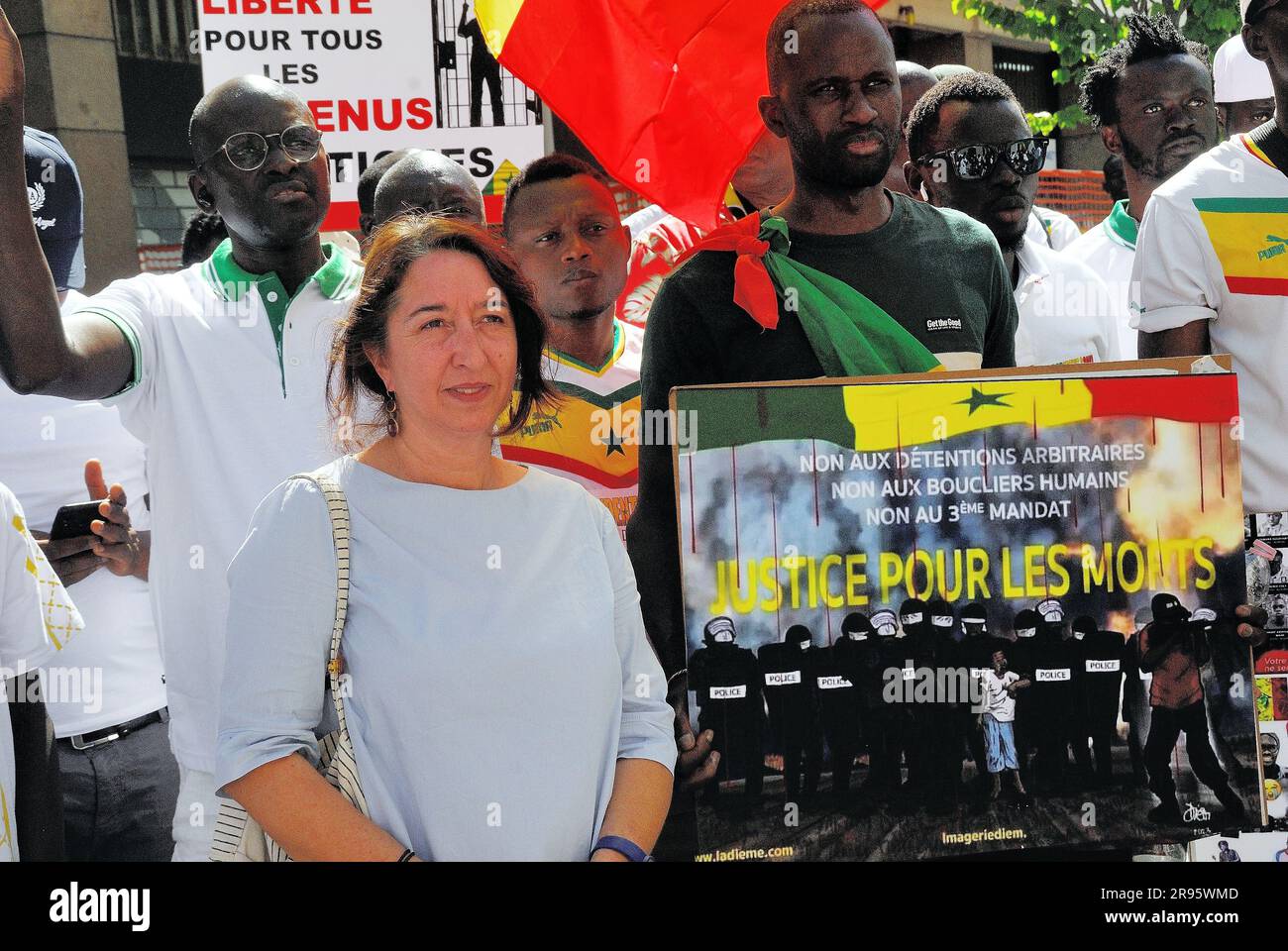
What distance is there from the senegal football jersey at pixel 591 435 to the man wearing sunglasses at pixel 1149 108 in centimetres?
152

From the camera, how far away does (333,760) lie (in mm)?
2449

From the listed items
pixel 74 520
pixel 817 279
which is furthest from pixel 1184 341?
pixel 74 520

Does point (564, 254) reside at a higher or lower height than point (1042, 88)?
lower

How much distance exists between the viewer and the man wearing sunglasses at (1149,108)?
14.3 ft

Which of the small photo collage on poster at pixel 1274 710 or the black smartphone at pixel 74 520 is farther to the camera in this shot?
the black smartphone at pixel 74 520

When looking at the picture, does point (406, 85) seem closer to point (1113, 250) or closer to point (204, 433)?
point (204, 433)

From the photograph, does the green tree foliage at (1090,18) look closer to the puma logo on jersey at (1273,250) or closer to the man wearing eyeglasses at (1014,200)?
the man wearing eyeglasses at (1014,200)

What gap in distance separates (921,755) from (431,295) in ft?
4.23

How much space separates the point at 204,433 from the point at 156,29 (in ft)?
21.5

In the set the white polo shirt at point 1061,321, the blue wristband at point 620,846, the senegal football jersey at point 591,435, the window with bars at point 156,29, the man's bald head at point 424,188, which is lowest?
the blue wristband at point 620,846

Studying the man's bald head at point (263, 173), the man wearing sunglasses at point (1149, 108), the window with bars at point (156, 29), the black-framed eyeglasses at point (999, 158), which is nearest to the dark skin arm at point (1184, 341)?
the man wearing sunglasses at point (1149, 108)
